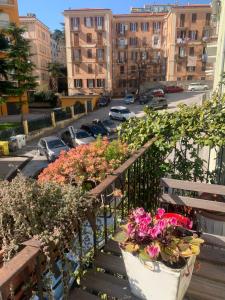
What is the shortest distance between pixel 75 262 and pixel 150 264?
38.1 inches

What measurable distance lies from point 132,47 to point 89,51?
34.5 ft

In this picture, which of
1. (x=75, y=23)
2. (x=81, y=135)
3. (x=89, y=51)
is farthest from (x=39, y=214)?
(x=75, y=23)

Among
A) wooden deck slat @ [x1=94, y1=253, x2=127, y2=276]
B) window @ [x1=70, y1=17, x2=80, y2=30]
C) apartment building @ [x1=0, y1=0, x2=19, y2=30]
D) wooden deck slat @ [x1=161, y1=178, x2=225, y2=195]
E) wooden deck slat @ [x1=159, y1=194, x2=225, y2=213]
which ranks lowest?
wooden deck slat @ [x1=94, y1=253, x2=127, y2=276]

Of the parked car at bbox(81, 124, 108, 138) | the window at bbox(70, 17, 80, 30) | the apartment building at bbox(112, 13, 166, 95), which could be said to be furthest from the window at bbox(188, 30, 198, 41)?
the parked car at bbox(81, 124, 108, 138)

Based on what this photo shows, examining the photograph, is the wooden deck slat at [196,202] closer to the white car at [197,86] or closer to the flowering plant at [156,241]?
the flowering plant at [156,241]

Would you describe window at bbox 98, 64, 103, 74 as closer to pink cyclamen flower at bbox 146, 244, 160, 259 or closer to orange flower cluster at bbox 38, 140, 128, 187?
orange flower cluster at bbox 38, 140, 128, 187

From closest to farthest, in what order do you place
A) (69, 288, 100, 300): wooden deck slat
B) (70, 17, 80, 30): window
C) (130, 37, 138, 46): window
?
(69, 288, 100, 300): wooden deck slat < (70, 17, 80, 30): window < (130, 37, 138, 46): window

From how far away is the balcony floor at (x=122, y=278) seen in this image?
98.0 inches

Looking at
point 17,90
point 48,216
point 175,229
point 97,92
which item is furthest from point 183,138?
point 97,92

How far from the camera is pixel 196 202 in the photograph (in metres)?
3.27

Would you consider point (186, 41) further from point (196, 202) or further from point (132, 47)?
point (196, 202)

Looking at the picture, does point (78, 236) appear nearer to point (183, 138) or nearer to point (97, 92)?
point (183, 138)

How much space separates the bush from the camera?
197cm

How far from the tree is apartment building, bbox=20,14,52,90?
64.4ft
